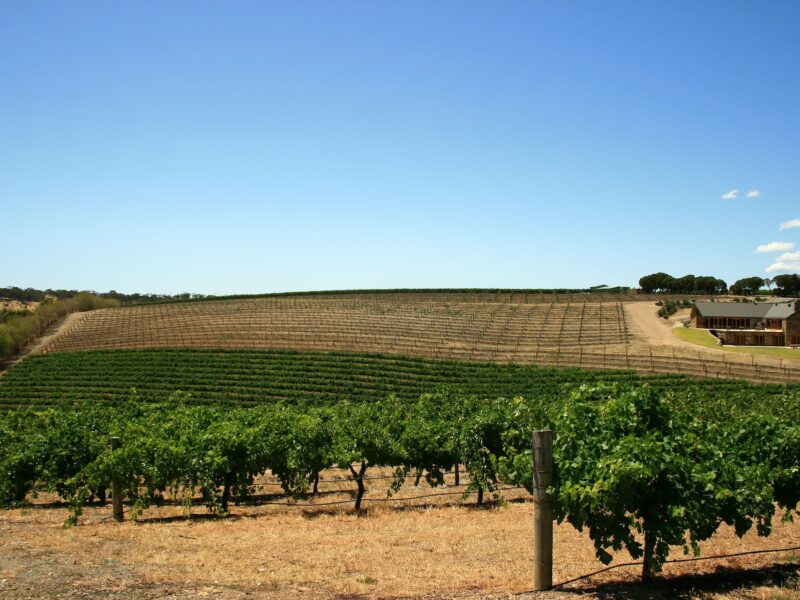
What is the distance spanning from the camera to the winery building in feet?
216

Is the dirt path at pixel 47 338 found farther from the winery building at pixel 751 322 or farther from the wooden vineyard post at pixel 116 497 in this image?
the winery building at pixel 751 322

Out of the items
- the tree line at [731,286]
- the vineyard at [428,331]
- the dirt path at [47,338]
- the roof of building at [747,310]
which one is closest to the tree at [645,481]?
the vineyard at [428,331]

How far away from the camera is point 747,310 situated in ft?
239

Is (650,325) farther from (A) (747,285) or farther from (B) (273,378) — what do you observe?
(A) (747,285)

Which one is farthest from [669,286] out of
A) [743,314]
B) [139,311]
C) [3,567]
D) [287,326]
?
[3,567]

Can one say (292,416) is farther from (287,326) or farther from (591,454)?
(287,326)

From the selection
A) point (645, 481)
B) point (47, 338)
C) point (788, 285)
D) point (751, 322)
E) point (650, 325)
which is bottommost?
point (47, 338)

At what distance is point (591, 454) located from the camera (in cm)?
790

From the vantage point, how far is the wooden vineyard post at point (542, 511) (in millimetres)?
7465

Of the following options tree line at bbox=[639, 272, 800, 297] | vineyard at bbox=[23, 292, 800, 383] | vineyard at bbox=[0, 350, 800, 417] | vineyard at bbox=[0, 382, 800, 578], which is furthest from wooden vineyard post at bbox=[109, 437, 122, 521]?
tree line at bbox=[639, 272, 800, 297]

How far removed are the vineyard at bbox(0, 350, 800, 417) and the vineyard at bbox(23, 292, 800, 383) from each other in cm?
390

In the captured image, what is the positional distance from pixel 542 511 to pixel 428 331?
63180mm

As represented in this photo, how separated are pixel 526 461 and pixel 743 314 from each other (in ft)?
252

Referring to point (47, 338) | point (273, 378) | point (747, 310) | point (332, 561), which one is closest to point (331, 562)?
point (332, 561)
